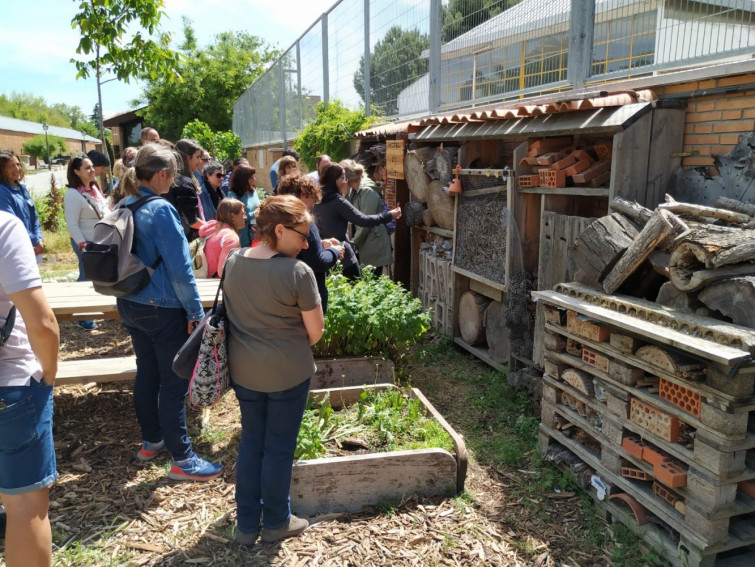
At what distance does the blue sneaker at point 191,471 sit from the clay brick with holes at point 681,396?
2822 millimetres

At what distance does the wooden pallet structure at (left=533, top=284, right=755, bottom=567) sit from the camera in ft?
8.50

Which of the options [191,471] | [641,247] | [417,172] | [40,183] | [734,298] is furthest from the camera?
[40,183]

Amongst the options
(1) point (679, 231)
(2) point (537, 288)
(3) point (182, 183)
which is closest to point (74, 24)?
(3) point (182, 183)

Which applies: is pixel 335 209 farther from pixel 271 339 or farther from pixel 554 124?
pixel 271 339

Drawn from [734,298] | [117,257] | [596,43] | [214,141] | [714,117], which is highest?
[214,141]

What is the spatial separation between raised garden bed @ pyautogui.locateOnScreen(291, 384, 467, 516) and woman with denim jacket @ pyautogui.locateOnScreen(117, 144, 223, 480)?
2.75 feet

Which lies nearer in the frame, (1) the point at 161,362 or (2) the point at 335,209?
(1) the point at 161,362

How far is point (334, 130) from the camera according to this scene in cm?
971

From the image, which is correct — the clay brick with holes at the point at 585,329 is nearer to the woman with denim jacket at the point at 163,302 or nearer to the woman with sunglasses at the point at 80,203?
the woman with denim jacket at the point at 163,302

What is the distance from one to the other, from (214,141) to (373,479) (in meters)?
20.8

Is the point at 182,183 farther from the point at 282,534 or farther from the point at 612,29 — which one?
the point at 612,29

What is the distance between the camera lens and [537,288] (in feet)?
16.2

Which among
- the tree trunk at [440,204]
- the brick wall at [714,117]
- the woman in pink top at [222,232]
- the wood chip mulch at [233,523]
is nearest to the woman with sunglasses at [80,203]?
the woman in pink top at [222,232]

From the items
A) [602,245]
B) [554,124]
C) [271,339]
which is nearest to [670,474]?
[602,245]
